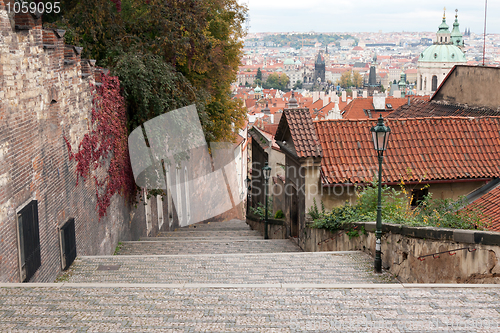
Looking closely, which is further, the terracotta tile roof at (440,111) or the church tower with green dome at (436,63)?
the church tower with green dome at (436,63)

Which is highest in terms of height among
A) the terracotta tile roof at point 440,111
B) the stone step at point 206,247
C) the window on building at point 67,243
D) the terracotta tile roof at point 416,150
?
the terracotta tile roof at point 440,111

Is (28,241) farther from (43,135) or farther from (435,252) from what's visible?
(435,252)

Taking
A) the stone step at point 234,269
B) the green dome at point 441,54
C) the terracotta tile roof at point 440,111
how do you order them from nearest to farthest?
the stone step at point 234,269 < the terracotta tile roof at point 440,111 < the green dome at point 441,54

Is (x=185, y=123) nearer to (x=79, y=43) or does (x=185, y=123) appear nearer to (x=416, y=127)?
(x=79, y=43)

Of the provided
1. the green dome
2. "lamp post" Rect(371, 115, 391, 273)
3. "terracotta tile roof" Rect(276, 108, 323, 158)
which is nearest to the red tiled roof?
"lamp post" Rect(371, 115, 391, 273)

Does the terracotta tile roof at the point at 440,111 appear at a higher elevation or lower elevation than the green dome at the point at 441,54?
lower

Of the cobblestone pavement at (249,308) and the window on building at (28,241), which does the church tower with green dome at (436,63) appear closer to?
the cobblestone pavement at (249,308)

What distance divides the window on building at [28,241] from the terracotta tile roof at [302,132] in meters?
6.09

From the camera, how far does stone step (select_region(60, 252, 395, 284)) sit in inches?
325

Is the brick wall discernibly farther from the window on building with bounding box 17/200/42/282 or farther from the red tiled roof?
the red tiled roof

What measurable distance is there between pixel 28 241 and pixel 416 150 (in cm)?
930

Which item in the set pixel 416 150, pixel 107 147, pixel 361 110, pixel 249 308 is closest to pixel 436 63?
pixel 361 110

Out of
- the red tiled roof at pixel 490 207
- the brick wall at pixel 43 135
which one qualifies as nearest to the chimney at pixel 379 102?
the red tiled roof at pixel 490 207

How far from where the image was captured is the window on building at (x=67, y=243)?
9.09m
